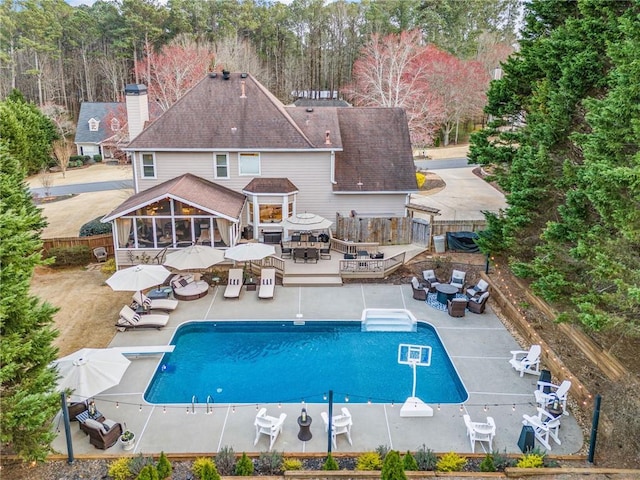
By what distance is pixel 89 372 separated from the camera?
37.8ft

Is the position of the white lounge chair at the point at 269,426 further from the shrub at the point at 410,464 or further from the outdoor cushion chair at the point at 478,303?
the outdoor cushion chair at the point at 478,303

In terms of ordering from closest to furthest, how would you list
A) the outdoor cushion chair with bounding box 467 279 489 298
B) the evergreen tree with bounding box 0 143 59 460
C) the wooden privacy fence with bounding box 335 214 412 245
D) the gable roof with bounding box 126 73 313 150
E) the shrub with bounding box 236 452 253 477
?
1. the evergreen tree with bounding box 0 143 59 460
2. the shrub with bounding box 236 452 253 477
3. the outdoor cushion chair with bounding box 467 279 489 298
4. the gable roof with bounding box 126 73 313 150
5. the wooden privacy fence with bounding box 335 214 412 245

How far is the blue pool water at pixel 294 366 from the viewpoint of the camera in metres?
13.5

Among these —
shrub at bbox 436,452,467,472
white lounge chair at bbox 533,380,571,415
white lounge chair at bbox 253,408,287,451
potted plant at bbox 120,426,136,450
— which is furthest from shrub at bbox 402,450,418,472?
potted plant at bbox 120,426,136,450

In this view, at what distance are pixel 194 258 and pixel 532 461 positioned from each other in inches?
502

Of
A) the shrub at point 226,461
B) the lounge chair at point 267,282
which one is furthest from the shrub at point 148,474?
the lounge chair at point 267,282

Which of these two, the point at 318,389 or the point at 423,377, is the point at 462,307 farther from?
the point at 318,389

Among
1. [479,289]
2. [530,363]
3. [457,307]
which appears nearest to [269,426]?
[530,363]

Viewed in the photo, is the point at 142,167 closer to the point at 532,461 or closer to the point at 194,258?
the point at 194,258

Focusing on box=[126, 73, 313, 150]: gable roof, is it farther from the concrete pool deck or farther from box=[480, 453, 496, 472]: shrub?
box=[480, 453, 496, 472]: shrub

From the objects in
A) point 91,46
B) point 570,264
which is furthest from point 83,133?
point 570,264

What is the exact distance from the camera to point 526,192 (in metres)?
17.2

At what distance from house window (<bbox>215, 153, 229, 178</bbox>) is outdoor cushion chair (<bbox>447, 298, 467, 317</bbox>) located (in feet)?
40.4

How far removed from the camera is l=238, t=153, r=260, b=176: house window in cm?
2381
